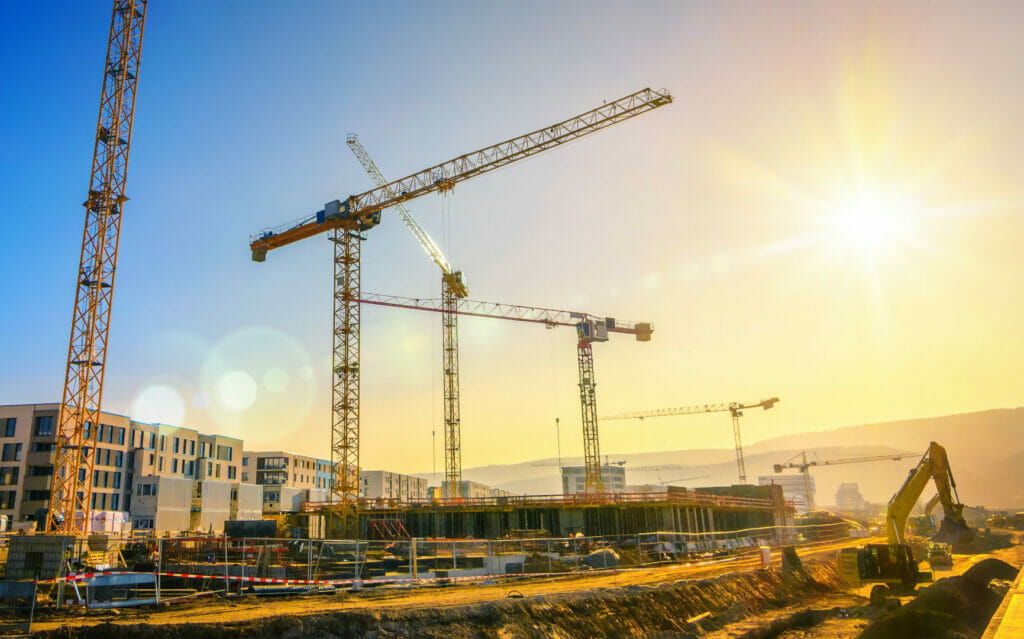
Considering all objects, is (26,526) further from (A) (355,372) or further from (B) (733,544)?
(B) (733,544)

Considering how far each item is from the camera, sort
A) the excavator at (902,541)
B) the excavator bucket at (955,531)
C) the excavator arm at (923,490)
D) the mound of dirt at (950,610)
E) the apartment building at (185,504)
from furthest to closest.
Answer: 1. the apartment building at (185,504)
2. the excavator bucket at (955,531)
3. the excavator arm at (923,490)
4. the excavator at (902,541)
5. the mound of dirt at (950,610)

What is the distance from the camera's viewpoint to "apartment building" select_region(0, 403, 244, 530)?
61.3 meters

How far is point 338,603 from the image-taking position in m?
17.5

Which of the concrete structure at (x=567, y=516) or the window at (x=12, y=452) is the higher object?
the window at (x=12, y=452)

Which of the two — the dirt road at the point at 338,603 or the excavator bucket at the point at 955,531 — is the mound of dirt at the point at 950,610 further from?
the excavator bucket at the point at 955,531

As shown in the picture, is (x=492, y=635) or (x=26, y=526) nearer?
(x=492, y=635)

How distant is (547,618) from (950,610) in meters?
13.6

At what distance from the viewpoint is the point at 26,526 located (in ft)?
171

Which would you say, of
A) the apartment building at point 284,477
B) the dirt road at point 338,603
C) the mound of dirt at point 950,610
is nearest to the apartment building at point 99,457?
the apartment building at point 284,477

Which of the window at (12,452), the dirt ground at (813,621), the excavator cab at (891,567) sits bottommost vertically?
the dirt ground at (813,621)

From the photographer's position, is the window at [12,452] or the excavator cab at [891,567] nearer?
the excavator cab at [891,567]

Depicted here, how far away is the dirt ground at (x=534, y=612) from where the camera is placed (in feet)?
43.2

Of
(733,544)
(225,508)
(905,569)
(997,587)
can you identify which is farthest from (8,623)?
(225,508)

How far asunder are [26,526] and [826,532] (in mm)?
69677
